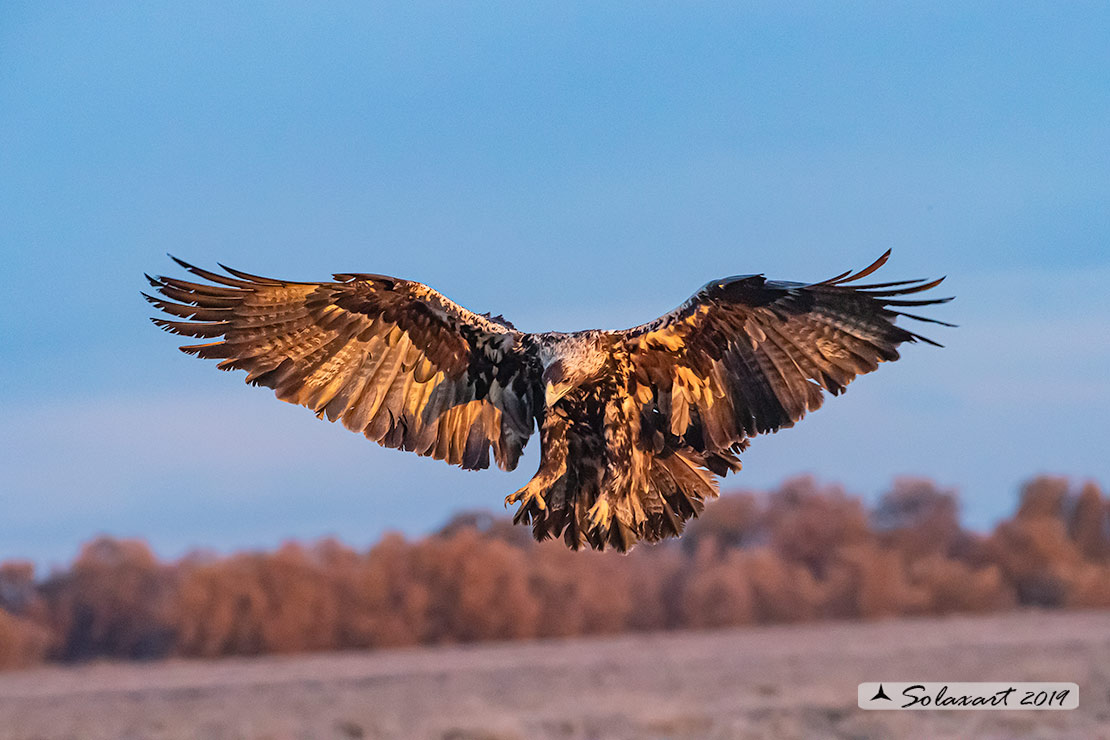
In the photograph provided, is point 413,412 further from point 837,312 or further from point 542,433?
point 837,312

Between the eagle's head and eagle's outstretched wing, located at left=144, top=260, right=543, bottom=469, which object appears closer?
the eagle's head

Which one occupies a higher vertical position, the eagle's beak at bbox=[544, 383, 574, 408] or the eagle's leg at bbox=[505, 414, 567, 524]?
the eagle's beak at bbox=[544, 383, 574, 408]

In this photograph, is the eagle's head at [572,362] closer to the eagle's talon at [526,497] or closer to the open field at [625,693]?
the eagle's talon at [526,497]

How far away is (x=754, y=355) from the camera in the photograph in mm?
7719

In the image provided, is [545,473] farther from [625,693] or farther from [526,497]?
[625,693]

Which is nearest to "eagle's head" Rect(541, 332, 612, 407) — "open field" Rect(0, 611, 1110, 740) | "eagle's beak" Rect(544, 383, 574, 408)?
"eagle's beak" Rect(544, 383, 574, 408)

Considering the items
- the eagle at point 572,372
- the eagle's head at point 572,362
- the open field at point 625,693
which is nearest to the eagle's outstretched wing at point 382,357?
the eagle at point 572,372

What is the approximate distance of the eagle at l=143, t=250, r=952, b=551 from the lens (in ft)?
24.5

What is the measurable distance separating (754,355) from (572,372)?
1239 mm

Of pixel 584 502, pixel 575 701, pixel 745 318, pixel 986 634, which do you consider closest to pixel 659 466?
pixel 584 502

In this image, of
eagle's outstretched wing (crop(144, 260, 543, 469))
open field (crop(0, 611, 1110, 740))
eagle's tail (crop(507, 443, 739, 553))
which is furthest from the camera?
open field (crop(0, 611, 1110, 740))

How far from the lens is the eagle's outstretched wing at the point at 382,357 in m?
7.85

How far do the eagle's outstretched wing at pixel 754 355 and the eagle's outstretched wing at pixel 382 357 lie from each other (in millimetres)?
869

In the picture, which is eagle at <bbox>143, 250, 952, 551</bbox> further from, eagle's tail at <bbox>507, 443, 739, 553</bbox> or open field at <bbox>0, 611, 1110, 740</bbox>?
open field at <bbox>0, 611, 1110, 740</bbox>
